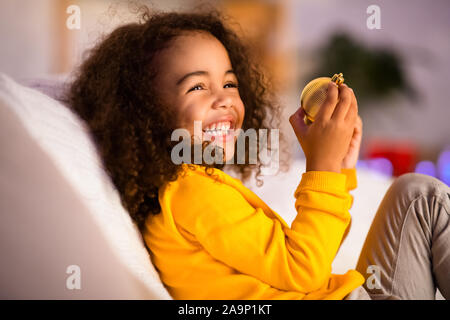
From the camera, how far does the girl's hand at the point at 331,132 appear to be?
0.62 m

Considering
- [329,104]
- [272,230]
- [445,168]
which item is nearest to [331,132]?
[329,104]

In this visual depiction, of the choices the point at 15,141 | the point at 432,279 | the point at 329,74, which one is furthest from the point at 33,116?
the point at 329,74

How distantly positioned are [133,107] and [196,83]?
0.11m

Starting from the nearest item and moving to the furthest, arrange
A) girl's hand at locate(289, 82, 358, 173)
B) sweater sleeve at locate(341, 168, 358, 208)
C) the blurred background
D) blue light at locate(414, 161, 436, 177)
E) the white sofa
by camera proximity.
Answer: the white sofa < girl's hand at locate(289, 82, 358, 173) < sweater sleeve at locate(341, 168, 358, 208) < blue light at locate(414, 161, 436, 177) < the blurred background

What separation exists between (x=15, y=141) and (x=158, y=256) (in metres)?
0.26

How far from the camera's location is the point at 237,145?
0.94 m

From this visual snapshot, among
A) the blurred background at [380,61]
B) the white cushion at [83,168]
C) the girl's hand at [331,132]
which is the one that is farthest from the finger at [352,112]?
the blurred background at [380,61]

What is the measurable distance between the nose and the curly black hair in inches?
2.7

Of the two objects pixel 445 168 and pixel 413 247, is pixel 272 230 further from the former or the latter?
pixel 445 168

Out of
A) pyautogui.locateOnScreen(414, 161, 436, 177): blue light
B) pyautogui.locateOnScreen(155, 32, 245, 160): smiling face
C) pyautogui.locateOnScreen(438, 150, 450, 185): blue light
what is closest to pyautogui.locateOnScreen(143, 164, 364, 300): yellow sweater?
pyautogui.locateOnScreen(155, 32, 245, 160): smiling face

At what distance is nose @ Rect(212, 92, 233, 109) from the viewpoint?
0.68m

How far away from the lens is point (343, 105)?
0.63 meters

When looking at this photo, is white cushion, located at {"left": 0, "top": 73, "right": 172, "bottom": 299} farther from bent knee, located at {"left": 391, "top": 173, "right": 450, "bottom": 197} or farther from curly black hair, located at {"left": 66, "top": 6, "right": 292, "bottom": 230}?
bent knee, located at {"left": 391, "top": 173, "right": 450, "bottom": 197}
